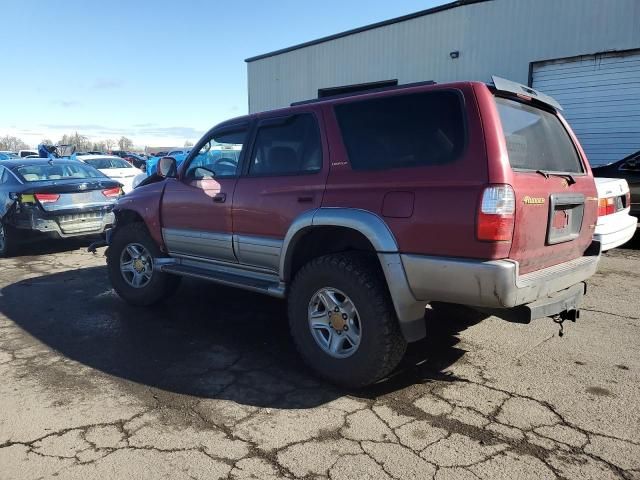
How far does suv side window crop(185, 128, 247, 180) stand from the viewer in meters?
4.34

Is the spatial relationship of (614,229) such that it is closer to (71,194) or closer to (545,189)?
(545,189)

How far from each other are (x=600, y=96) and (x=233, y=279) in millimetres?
11847

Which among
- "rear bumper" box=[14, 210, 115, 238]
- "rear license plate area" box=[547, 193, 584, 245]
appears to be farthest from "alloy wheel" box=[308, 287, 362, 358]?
"rear bumper" box=[14, 210, 115, 238]

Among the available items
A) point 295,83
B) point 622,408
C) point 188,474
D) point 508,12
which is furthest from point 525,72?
point 188,474

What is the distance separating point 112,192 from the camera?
8.91m

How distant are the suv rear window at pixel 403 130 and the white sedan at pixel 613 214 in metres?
3.12

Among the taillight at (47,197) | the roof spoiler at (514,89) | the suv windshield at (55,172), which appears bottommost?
the taillight at (47,197)

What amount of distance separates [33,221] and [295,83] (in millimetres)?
13556

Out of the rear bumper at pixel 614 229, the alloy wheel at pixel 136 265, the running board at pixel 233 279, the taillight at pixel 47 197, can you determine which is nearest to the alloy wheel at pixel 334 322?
the running board at pixel 233 279

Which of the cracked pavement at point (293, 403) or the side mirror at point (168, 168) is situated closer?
the cracked pavement at point (293, 403)

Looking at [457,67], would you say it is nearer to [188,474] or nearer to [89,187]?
[89,187]

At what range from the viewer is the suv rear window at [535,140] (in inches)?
118

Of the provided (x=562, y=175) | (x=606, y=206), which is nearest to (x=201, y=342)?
(x=562, y=175)

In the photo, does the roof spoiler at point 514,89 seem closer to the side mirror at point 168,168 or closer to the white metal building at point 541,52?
the side mirror at point 168,168
